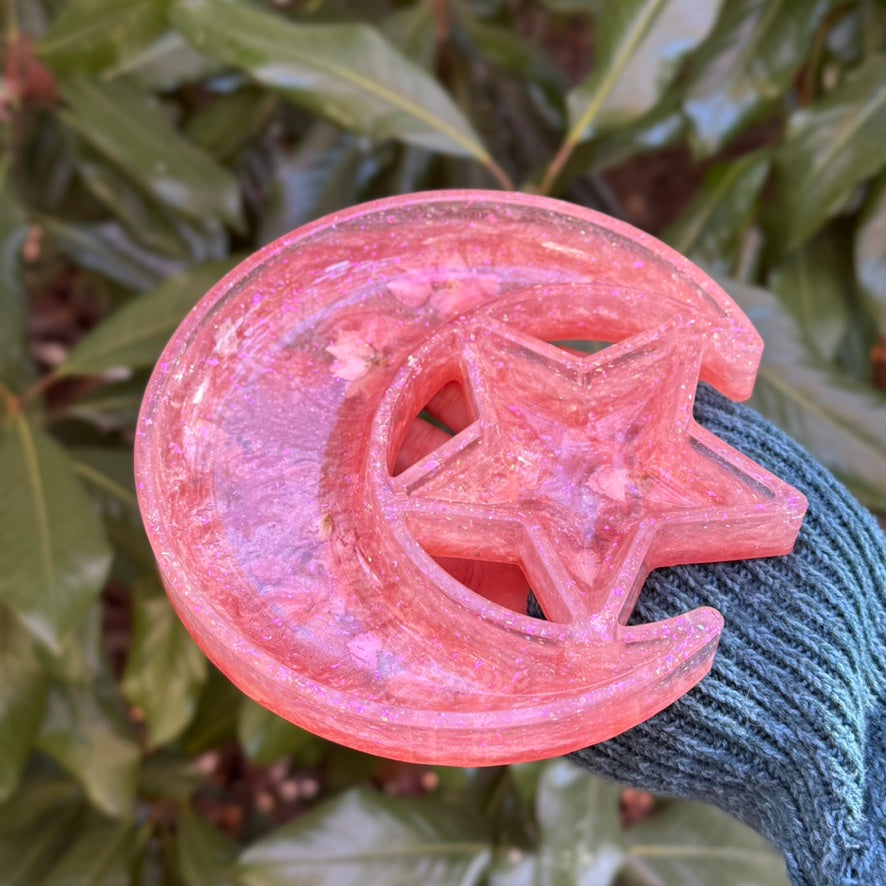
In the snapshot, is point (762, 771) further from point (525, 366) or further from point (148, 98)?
point (148, 98)

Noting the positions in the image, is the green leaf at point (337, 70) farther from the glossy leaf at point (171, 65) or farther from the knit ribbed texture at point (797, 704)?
the knit ribbed texture at point (797, 704)

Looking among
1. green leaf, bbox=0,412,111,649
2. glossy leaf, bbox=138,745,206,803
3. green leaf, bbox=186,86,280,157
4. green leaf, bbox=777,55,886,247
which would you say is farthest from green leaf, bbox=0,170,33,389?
green leaf, bbox=777,55,886,247

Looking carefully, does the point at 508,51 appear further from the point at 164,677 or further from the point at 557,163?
the point at 164,677

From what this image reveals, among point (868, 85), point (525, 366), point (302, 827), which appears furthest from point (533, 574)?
point (868, 85)

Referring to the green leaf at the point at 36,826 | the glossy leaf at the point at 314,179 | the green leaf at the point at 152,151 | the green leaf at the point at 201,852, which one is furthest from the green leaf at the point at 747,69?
the green leaf at the point at 36,826

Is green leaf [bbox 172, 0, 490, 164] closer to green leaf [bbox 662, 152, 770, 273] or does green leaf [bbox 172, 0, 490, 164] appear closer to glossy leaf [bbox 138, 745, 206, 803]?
green leaf [bbox 662, 152, 770, 273]
